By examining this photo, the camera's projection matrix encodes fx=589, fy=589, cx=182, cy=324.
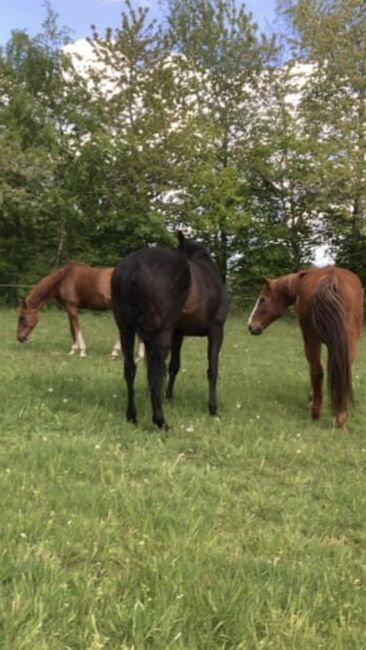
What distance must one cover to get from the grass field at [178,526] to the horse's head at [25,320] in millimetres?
5590

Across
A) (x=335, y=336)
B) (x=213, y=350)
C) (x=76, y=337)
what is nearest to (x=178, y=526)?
(x=335, y=336)

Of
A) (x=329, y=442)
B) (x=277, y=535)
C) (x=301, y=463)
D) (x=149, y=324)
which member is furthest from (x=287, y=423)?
(x=277, y=535)

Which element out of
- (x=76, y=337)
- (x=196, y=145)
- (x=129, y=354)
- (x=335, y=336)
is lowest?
(x=76, y=337)

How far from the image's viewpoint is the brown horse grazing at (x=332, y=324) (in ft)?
20.1

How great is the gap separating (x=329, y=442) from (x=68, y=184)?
21905 millimetres

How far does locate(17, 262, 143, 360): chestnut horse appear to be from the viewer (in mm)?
12734

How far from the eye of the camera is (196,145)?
85.5 ft

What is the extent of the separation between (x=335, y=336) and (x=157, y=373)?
190 cm

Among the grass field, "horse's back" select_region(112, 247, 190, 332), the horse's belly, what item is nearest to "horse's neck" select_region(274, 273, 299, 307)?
the horse's belly

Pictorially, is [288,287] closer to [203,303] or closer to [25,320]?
[203,303]

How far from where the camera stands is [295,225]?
1085 inches

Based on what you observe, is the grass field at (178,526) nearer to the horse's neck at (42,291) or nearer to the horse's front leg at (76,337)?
the horse's front leg at (76,337)

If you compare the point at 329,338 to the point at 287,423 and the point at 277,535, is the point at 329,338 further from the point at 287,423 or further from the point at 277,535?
the point at 277,535

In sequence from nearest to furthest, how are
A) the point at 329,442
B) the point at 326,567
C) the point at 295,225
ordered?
the point at 326,567 → the point at 329,442 → the point at 295,225
